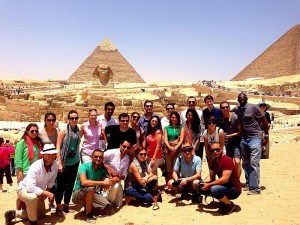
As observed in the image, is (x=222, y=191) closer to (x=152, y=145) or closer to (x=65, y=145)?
(x=152, y=145)

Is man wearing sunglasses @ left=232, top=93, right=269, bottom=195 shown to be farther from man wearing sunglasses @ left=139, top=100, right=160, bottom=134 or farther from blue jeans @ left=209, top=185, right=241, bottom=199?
man wearing sunglasses @ left=139, top=100, right=160, bottom=134

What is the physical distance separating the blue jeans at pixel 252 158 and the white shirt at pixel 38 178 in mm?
2964

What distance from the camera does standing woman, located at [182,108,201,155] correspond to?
5270 millimetres

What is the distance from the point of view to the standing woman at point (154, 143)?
514 centimetres

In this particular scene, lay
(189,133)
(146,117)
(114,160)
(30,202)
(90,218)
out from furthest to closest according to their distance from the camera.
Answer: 1. (146,117)
2. (189,133)
3. (114,160)
4. (90,218)
5. (30,202)

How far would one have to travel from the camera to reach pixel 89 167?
4.50 metres

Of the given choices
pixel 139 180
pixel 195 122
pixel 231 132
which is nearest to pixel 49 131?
pixel 139 180

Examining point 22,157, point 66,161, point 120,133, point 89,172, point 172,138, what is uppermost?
point 120,133

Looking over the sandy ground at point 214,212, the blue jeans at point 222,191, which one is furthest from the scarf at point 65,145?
the blue jeans at point 222,191

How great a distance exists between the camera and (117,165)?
15.5 ft

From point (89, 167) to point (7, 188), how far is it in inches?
120

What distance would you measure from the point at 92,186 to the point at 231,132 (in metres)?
2.41

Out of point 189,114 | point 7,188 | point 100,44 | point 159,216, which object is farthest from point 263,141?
point 100,44

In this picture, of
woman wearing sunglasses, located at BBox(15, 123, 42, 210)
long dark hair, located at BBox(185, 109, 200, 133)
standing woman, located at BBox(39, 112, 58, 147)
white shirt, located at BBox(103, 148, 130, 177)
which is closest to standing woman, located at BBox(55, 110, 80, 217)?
standing woman, located at BBox(39, 112, 58, 147)
